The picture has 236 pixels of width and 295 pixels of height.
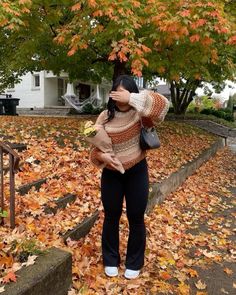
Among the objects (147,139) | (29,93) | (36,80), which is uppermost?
(147,139)

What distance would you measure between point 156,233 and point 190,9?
374 cm

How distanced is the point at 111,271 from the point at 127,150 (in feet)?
4.00

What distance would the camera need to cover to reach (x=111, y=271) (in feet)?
11.2

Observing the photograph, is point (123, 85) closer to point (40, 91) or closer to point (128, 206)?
point (128, 206)

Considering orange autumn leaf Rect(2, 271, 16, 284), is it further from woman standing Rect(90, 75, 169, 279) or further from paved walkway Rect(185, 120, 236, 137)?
paved walkway Rect(185, 120, 236, 137)

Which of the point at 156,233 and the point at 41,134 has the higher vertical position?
the point at 41,134

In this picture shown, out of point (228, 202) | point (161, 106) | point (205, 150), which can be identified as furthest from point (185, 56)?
point (161, 106)

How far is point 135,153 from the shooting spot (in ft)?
10.3

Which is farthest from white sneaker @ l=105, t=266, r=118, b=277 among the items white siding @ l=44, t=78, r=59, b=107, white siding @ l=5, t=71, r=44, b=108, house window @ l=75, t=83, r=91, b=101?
house window @ l=75, t=83, r=91, b=101

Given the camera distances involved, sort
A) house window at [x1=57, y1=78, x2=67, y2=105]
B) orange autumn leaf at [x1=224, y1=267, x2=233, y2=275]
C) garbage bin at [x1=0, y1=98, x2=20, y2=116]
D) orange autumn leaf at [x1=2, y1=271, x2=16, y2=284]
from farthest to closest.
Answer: house window at [x1=57, y1=78, x2=67, y2=105]
garbage bin at [x1=0, y1=98, x2=20, y2=116]
orange autumn leaf at [x1=224, y1=267, x2=233, y2=275]
orange autumn leaf at [x1=2, y1=271, x2=16, y2=284]

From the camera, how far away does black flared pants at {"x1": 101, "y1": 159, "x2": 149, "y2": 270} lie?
3.18m

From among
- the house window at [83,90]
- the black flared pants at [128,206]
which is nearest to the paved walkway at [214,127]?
the black flared pants at [128,206]

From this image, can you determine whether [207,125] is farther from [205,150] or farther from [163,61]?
[163,61]

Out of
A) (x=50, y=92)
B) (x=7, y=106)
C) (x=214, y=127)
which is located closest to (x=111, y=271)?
(x=7, y=106)
